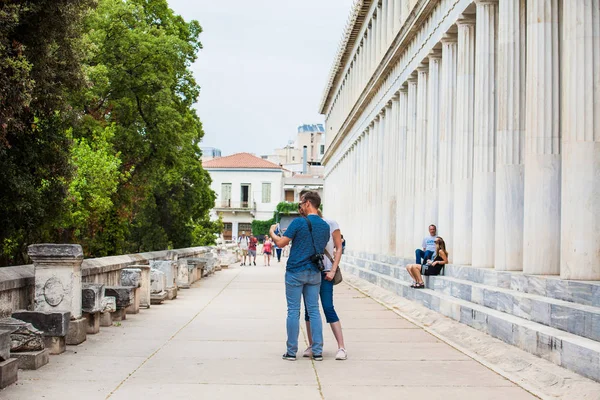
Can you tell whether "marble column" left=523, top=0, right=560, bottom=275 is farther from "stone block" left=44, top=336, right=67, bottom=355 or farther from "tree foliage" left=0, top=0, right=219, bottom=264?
"tree foliage" left=0, top=0, right=219, bottom=264

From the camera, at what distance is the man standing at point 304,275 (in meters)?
10.6

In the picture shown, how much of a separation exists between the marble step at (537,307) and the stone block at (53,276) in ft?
20.8

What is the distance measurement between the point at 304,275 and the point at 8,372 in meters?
3.84

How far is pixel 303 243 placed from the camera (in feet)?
34.9

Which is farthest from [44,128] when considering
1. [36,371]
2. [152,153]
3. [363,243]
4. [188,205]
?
[188,205]

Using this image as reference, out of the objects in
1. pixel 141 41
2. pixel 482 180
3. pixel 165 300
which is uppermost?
pixel 141 41

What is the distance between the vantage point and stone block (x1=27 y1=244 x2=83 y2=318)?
11.1 meters

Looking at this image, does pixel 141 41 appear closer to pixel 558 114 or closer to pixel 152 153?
pixel 152 153

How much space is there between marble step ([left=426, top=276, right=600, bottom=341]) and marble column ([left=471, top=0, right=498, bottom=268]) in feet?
4.30

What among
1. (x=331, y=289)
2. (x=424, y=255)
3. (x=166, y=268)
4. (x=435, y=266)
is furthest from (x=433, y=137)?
(x=331, y=289)

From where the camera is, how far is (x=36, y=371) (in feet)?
30.4

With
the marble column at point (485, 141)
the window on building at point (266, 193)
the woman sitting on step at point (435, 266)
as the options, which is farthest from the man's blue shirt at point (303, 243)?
the window on building at point (266, 193)

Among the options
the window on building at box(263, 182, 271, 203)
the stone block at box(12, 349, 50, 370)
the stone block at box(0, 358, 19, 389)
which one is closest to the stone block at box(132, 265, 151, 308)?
the stone block at box(12, 349, 50, 370)

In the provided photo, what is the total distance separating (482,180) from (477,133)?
1021 mm
